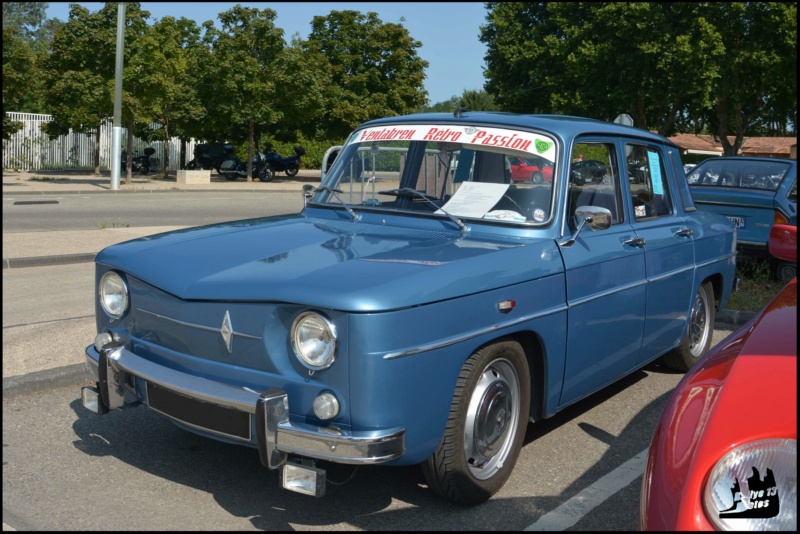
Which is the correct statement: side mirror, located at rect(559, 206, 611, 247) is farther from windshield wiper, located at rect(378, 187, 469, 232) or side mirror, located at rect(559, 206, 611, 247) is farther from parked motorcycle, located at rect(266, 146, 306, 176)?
parked motorcycle, located at rect(266, 146, 306, 176)

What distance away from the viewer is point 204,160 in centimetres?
3722

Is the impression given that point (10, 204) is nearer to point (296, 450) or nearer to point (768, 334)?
point (296, 450)

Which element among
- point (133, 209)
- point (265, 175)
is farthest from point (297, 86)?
point (133, 209)

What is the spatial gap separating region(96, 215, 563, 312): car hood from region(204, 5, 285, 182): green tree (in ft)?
92.6

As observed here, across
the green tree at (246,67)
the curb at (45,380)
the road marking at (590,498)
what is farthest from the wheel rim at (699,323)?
the green tree at (246,67)

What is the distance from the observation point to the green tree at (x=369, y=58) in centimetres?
4369

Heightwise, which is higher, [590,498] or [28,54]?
[28,54]

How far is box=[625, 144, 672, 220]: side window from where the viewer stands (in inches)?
226

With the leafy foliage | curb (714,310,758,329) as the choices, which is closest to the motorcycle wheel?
the leafy foliage

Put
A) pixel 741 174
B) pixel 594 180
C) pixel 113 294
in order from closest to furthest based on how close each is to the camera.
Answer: pixel 113 294, pixel 594 180, pixel 741 174

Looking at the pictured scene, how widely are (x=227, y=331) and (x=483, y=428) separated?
1249 mm

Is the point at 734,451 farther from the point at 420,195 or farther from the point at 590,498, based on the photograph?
the point at 420,195

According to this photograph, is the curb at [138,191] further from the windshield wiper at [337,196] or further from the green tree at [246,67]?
the windshield wiper at [337,196]

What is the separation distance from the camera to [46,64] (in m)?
28.9
